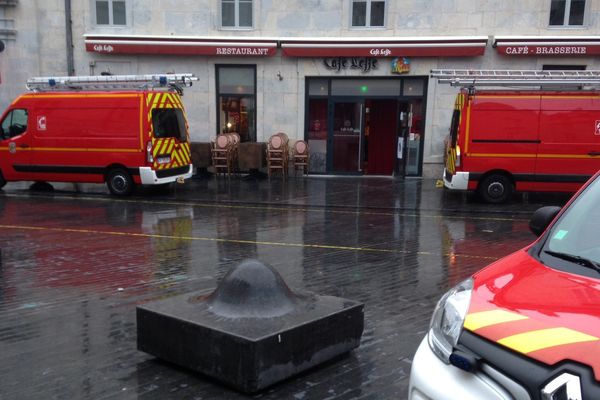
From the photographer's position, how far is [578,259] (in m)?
3.04

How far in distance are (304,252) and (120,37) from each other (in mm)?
12719

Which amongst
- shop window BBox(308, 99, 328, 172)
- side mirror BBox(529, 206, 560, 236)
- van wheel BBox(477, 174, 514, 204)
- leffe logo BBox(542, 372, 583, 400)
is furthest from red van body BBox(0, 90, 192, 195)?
leffe logo BBox(542, 372, 583, 400)

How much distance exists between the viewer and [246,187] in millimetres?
15508

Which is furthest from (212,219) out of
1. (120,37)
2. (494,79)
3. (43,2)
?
(43,2)

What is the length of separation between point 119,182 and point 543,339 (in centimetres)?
1258

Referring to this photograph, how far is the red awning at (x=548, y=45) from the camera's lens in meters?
16.2

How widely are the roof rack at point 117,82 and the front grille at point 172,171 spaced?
1.96 meters

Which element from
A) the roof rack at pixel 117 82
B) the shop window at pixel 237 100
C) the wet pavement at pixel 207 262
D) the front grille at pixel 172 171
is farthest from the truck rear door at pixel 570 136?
the shop window at pixel 237 100

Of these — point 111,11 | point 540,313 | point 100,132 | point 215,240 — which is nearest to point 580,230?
point 540,313

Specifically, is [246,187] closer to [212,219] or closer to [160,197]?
[160,197]

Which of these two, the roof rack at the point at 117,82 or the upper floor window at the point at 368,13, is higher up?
the upper floor window at the point at 368,13

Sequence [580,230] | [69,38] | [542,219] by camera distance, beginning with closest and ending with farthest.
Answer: [580,230], [542,219], [69,38]

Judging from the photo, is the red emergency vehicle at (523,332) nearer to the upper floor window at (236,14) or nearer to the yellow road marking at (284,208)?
the yellow road marking at (284,208)

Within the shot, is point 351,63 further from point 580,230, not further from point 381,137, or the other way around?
point 580,230
